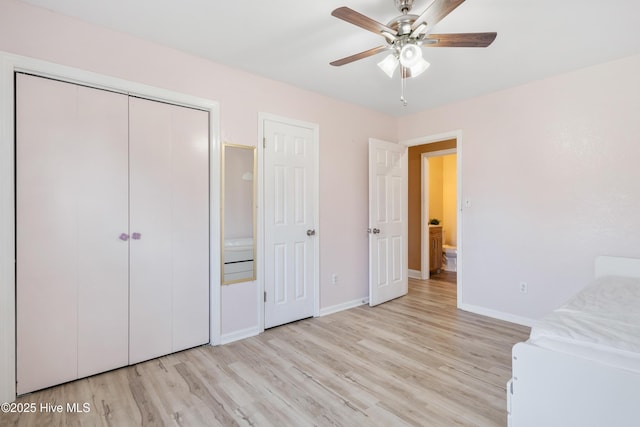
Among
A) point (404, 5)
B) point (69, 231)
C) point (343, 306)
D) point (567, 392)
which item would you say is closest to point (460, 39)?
point (404, 5)

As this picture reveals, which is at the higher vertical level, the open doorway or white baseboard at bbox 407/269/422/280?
the open doorway

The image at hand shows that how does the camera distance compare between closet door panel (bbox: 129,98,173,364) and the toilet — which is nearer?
closet door panel (bbox: 129,98,173,364)

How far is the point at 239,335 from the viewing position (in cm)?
284

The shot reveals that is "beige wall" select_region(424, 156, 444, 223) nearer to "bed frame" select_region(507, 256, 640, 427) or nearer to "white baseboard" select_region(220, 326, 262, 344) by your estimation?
"white baseboard" select_region(220, 326, 262, 344)

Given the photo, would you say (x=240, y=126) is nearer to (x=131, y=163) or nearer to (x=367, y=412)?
(x=131, y=163)

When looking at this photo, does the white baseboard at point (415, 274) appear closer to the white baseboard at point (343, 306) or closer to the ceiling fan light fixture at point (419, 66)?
the white baseboard at point (343, 306)

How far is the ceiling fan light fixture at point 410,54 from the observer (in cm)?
183

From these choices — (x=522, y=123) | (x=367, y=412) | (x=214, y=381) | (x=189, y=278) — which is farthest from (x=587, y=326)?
(x=189, y=278)

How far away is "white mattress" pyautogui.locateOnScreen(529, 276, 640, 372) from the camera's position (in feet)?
4.10

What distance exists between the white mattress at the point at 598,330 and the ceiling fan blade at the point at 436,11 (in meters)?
1.64

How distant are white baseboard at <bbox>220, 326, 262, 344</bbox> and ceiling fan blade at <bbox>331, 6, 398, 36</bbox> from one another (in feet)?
8.66

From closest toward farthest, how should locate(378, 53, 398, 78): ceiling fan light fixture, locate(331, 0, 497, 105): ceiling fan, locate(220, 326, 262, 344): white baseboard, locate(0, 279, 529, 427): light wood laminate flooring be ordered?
locate(331, 0, 497, 105): ceiling fan < locate(0, 279, 529, 427): light wood laminate flooring < locate(378, 53, 398, 78): ceiling fan light fixture < locate(220, 326, 262, 344): white baseboard

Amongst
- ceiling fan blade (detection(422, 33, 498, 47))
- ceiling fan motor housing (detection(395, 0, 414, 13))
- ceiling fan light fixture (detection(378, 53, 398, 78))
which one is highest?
ceiling fan motor housing (detection(395, 0, 414, 13))

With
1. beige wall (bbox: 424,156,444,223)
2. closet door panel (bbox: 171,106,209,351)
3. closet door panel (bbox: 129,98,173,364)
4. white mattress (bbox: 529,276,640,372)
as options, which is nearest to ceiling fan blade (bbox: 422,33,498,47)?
white mattress (bbox: 529,276,640,372)
